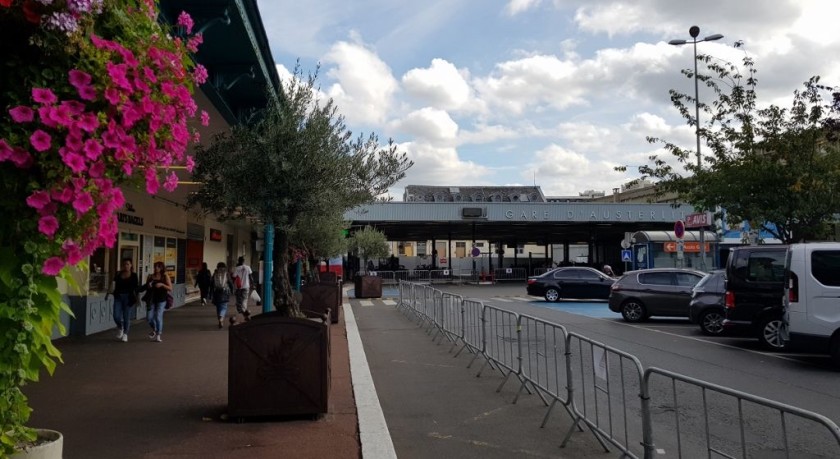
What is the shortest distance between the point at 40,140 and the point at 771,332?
12.4 meters

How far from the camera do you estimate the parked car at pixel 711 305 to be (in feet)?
45.2

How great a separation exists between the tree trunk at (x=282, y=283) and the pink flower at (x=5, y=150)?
6710 mm

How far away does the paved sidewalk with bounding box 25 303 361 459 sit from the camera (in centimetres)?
550

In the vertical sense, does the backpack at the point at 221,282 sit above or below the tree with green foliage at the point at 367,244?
below

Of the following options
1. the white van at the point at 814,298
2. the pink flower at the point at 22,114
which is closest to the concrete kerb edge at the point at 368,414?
the pink flower at the point at 22,114

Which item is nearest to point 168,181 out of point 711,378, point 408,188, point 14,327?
point 14,327

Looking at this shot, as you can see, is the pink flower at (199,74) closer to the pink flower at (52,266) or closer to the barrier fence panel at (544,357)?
the pink flower at (52,266)

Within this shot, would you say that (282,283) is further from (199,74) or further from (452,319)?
(199,74)

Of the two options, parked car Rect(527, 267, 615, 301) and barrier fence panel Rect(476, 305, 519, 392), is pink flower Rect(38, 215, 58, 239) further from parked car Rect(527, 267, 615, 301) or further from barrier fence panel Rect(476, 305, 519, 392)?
parked car Rect(527, 267, 615, 301)

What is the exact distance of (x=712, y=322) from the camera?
13.9 metres

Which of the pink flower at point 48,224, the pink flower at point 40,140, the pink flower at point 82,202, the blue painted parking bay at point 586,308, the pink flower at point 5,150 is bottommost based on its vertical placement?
the blue painted parking bay at point 586,308

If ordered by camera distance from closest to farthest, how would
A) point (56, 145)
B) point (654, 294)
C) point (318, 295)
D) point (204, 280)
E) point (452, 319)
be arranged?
point (56, 145)
point (452, 319)
point (318, 295)
point (654, 294)
point (204, 280)

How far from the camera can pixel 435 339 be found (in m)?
12.7

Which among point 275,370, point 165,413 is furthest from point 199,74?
point 165,413
